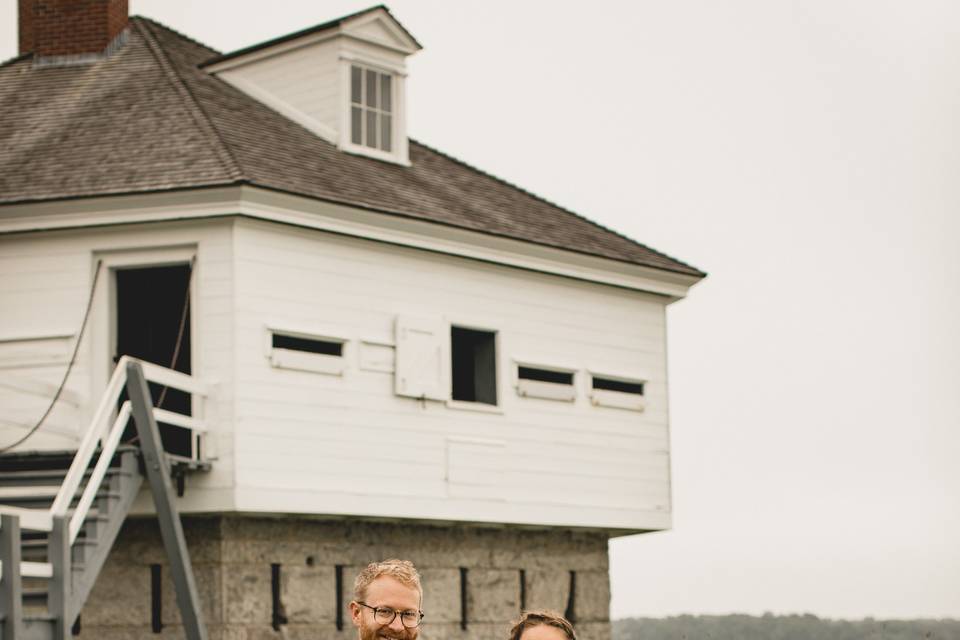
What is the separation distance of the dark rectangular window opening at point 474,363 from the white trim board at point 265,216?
96cm

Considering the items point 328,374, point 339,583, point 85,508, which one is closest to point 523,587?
point 339,583

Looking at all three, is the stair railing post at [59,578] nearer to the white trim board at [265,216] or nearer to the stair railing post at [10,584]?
the stair railing post at [10,584]

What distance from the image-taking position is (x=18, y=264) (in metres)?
20.8

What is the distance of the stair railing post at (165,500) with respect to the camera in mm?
18203

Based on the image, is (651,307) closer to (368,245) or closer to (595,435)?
(595,435)

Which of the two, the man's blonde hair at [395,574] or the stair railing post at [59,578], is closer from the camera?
the man's blonde hair at [395,574]

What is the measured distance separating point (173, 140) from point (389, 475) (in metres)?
4.30

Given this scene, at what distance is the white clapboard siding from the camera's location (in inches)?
787

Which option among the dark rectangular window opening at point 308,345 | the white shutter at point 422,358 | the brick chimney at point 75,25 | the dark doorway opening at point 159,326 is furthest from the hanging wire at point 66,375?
the brick chimney at point 75,25

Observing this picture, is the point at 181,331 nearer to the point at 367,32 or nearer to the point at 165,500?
the point at 165,500

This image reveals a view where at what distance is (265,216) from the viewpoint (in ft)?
65.9

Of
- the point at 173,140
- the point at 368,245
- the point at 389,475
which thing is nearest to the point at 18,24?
the point at 173,140

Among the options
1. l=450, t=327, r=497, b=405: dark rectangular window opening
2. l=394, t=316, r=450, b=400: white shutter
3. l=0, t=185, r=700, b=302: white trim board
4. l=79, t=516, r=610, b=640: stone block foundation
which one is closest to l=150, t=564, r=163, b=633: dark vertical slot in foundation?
l=79, t=516, r=610, b=640: stone block foundation

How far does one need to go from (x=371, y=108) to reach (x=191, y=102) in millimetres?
2403
